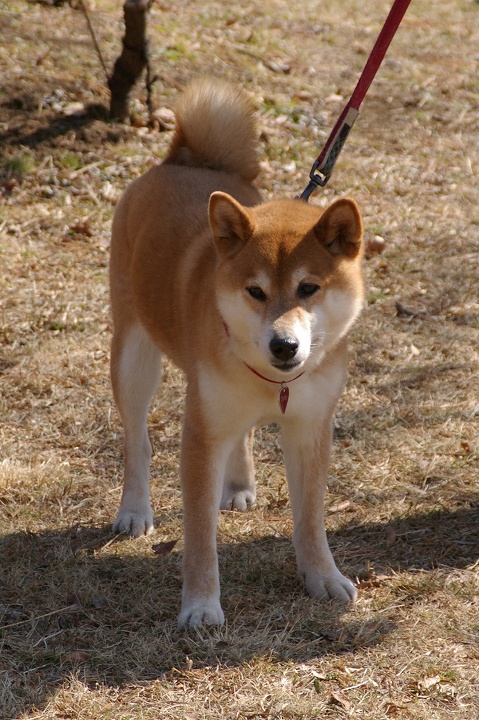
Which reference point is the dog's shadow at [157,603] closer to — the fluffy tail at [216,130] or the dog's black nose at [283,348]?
the dog's black nose at [283,348]

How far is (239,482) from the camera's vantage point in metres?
4.09

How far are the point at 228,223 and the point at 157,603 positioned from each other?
1.38m

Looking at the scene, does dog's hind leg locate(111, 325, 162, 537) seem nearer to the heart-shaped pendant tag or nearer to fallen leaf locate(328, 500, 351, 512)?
fallen leaf locate(328, 500, 351, 512)

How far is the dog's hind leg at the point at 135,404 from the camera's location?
3896 millimetres

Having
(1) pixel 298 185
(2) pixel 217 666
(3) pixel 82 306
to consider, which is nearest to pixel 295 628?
(2) pixel 217 666

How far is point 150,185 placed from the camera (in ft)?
13.2

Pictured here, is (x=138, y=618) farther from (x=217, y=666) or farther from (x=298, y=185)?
(x=298, y=185)

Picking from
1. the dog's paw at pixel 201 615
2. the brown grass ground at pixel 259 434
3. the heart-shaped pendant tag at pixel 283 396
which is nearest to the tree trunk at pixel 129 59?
the brown grass ground at pixel 259 434

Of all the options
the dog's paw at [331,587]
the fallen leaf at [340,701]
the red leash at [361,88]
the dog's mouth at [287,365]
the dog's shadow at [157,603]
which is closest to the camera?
the fallen leaf at [340,701]

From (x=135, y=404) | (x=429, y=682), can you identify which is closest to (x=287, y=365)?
(x=429, y=682)

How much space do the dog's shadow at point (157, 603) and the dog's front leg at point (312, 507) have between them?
0.09 metres

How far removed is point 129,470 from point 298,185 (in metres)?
3.69

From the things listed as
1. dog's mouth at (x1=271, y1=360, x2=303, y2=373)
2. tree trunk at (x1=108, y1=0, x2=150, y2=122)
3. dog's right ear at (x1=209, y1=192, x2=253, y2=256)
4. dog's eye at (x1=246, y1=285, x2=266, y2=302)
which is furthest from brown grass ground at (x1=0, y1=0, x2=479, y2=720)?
dog's right ear at (x1=209, y1=192, x2=253, y2=256)

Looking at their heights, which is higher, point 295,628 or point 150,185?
point 150,185
